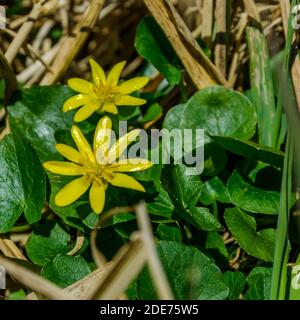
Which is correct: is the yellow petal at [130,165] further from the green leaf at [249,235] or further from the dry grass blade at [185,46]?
the dry grass blade at [185,46]

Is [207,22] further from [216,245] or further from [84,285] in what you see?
[84,285]

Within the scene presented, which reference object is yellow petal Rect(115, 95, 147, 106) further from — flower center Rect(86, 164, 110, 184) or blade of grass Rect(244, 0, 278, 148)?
blade of grass Rect(244, 0, 278, 148)

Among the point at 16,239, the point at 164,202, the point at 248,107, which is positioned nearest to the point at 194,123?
the point at 248,107

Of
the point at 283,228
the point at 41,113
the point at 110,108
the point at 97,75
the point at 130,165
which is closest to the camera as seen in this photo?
the point at 283,228

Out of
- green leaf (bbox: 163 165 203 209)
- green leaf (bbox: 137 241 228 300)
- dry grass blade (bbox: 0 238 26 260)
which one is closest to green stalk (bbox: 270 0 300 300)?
green leaf (bbox: 137 241 228 300)

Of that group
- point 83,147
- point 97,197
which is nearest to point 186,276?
point 97,197
